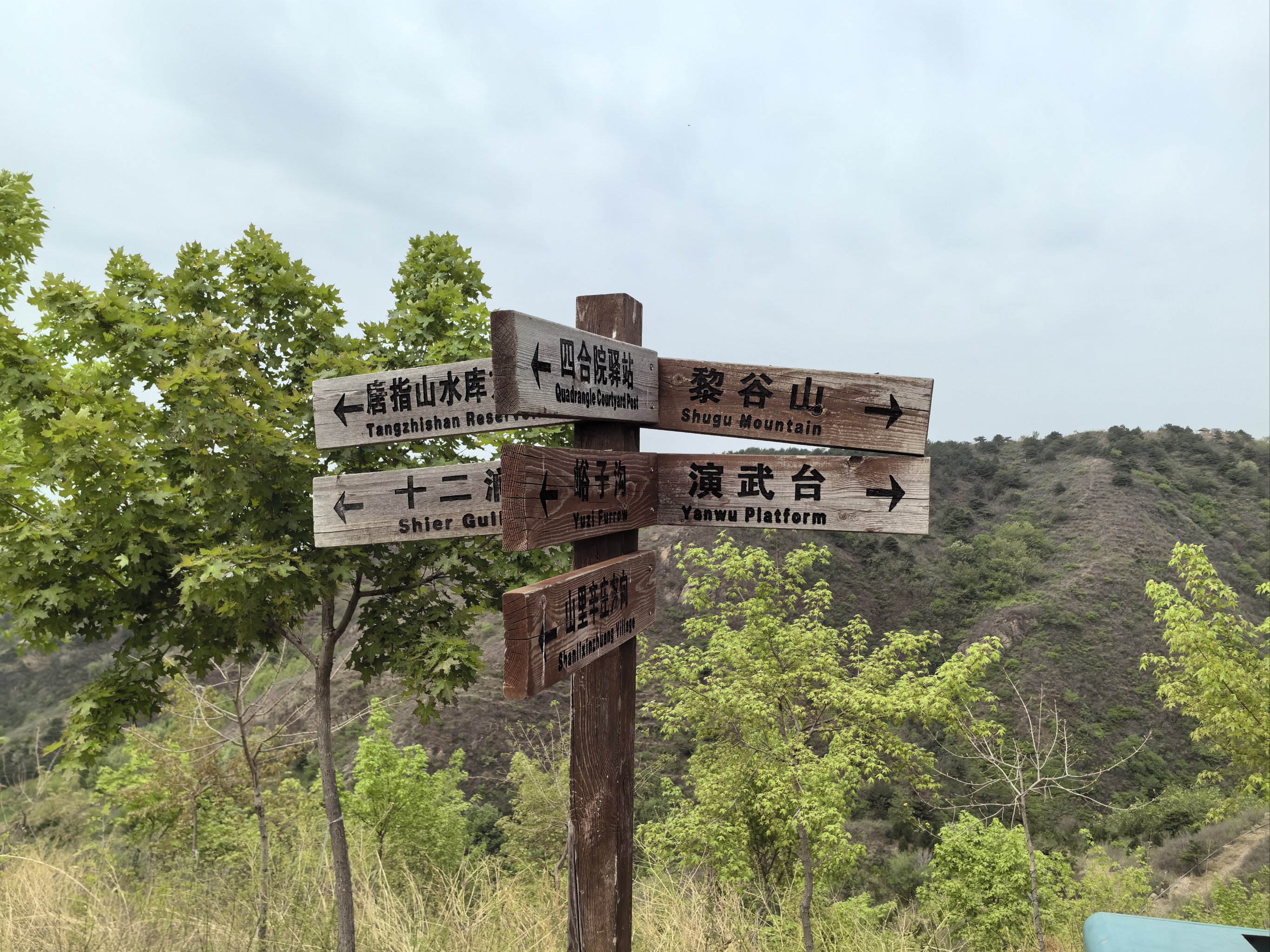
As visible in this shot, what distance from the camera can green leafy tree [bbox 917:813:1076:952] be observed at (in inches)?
460

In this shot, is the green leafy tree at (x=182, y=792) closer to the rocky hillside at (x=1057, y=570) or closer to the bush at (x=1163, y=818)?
the rocky hillside at (x=1057, y=570)

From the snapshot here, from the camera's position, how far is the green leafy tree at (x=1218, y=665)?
1306 centimetres

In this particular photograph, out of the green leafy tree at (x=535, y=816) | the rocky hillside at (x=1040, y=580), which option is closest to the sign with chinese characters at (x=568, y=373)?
the green leafy tree at (x=535, y=816)

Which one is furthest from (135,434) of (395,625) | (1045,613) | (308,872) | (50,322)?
(1045,613)

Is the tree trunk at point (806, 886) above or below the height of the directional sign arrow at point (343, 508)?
below

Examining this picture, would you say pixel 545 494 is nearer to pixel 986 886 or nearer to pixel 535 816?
pixel 986 886

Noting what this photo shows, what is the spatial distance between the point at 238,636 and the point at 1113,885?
1577 centimetres

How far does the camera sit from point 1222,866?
682 inches

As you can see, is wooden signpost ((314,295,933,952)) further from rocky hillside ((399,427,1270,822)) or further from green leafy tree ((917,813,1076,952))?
rocky hillside ((399,427,1270,822))

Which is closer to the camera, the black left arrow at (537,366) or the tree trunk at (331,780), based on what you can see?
the black left arrow at (537,366)

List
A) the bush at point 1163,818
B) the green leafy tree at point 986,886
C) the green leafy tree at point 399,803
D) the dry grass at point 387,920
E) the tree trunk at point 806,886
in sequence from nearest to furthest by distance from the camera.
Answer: the dry grass at point 387,920 → the tree trunk at point 806,886 → the green leafy tree at point 986,886 → the green leafy tree at point 399,803 → the bush at point 1163,818

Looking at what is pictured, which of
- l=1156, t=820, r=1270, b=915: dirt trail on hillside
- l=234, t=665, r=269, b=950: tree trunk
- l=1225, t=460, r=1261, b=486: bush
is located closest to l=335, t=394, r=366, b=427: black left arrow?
l=234, t=665, r=269, b=950: tree trunk

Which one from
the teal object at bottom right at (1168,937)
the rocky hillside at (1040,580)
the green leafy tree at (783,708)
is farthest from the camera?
the rocky hillside at (1040,580)

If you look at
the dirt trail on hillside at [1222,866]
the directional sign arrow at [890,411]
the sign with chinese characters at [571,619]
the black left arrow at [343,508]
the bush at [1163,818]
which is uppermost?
the directional sign arrow at [890,411]
